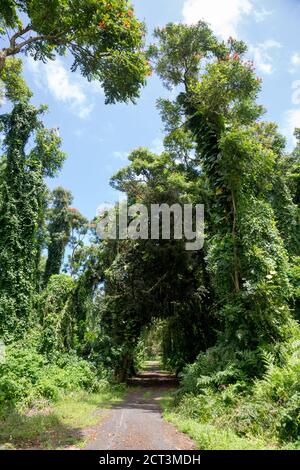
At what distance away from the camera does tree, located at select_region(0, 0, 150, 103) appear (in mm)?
7645

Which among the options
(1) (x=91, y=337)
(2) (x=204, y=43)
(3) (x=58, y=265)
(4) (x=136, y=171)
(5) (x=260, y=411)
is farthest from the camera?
(3) (x=58, y=265)

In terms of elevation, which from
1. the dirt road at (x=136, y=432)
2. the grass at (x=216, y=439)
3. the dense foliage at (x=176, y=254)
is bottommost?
the dirt road at (x=136, y=432)

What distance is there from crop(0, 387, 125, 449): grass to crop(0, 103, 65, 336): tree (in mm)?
5104

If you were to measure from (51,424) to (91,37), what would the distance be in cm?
859

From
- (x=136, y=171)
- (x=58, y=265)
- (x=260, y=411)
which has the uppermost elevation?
(x=136, y=171)

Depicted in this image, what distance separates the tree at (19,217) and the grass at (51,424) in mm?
5104

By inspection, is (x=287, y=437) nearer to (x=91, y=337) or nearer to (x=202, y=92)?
(x=202, y=92)

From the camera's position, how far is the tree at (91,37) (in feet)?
25.1

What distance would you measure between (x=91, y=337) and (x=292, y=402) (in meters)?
12.3

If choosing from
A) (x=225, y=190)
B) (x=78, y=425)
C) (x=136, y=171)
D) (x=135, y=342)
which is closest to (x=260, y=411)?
(x=78, y=425)

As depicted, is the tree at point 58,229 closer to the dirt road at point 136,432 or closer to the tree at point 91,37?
the dirt road at point 136,432

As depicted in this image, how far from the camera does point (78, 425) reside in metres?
7.87

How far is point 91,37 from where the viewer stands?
812 centimetres

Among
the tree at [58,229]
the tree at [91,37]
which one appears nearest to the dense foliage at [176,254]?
the tree at [91,37]
